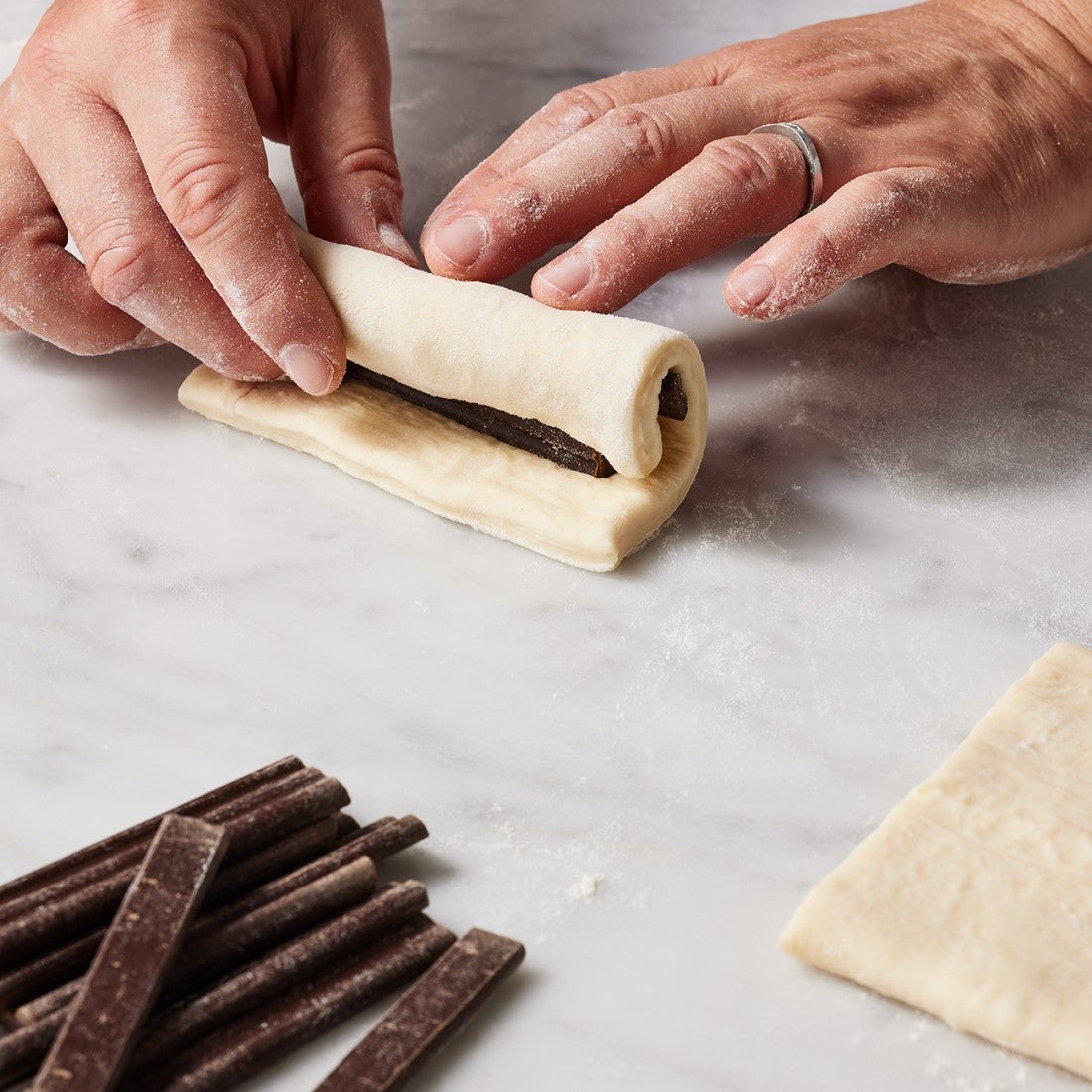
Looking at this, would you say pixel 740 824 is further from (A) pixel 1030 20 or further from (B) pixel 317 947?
(A) pixel 1030 20

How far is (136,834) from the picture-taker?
133 centimetres

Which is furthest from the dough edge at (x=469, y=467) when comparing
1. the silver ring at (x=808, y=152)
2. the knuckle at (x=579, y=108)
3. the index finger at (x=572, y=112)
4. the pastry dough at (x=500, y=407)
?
the knuckle at (x=579, y=108)

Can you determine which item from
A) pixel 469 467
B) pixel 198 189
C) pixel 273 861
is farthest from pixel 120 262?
pixel 273 861

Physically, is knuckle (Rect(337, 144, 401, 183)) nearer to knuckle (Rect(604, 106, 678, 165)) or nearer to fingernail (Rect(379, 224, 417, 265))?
fingernail (Rect(379, 224, 417, 265))

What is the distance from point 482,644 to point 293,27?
46.6 inches

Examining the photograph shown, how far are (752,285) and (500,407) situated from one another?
403 mm

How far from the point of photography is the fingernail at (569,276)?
1.87m

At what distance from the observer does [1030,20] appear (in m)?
2.45

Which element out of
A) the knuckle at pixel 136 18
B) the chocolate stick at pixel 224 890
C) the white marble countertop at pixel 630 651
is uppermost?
the knuckle at pixel 136 18

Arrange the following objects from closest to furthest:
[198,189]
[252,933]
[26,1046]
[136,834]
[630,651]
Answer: [26,1046] → [252,933] → [136,834] → [630,651] → [198,189]

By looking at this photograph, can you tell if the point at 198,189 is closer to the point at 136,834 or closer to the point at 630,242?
the point at 630,242

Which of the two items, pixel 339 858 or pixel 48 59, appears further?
pixel 48 59

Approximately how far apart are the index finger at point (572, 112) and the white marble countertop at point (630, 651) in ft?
1.13

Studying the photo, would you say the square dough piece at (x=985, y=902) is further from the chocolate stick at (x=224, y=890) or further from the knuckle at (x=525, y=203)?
the knuckle at (x=525, y=203)
